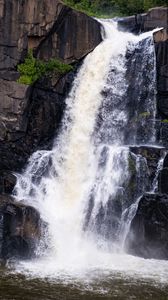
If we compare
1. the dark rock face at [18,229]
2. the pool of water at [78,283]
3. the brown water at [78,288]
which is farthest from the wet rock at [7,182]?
the brown water at [78,288]

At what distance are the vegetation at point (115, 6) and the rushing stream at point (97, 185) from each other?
8095 mm

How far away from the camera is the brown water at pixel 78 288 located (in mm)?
14227

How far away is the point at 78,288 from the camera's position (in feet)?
49.2

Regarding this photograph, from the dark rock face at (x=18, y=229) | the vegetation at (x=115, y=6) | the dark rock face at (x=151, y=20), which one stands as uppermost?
the vegetation at (x=115, y=6)

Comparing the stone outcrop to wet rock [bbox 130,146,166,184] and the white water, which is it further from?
wet rock [bbox 130,146,166,184]

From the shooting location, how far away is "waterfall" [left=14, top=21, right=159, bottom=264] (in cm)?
2150

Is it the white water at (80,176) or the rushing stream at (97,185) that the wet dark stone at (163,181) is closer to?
the rushing stream at (97,185)

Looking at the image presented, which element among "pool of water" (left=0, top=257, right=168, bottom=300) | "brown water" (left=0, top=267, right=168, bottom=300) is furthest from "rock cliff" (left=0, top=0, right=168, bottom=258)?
"brown water" (left=0, top=267, right=168, bottom=300)

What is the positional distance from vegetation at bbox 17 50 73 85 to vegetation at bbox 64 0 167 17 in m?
11.3

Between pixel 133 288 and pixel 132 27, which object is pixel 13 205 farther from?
pixel 132 27

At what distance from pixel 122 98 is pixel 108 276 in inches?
544

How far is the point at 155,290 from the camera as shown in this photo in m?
15.3

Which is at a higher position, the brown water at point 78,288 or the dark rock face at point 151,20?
the dark rock face at point 151,20

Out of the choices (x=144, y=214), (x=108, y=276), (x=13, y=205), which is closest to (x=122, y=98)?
(x=144, y=214)
